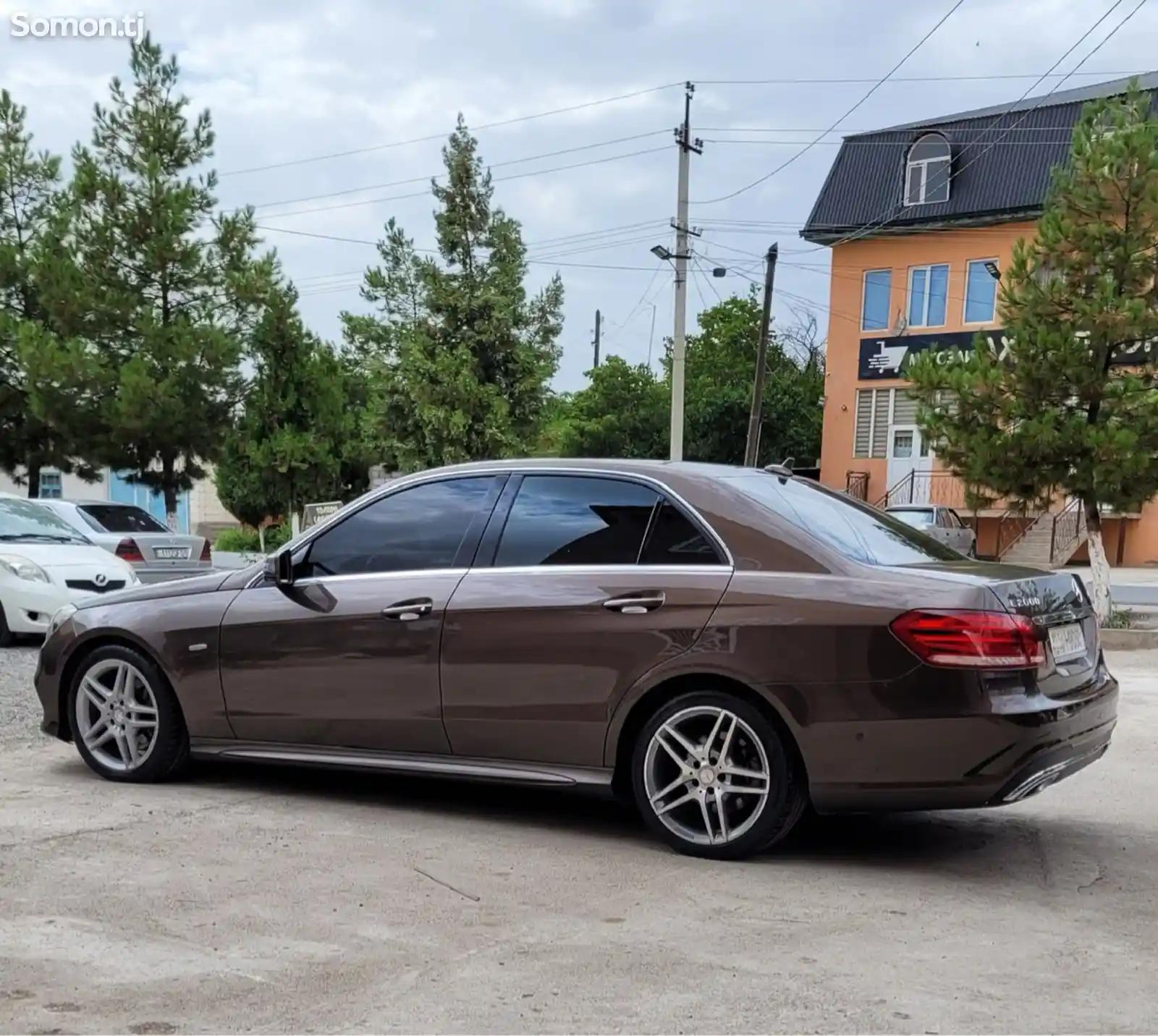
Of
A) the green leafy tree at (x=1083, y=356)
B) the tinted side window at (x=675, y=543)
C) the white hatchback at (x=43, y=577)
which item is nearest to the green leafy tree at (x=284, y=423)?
the white hatchback at (x=43, y=577)

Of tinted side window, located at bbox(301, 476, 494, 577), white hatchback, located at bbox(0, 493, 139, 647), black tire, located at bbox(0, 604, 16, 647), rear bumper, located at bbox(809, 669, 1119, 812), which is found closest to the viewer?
rear bumper, located at bbox(809, 669, 1119, 812)

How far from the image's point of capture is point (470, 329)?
30062 millimetres

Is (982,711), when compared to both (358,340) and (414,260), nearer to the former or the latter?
(414,260)

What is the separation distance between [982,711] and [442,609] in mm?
2243

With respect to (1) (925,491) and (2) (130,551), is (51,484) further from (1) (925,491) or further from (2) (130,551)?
(2) (130,551)

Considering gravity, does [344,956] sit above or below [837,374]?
below

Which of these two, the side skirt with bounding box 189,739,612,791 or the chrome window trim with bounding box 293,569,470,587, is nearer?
the side skirt with bounding box 189,739,612,791

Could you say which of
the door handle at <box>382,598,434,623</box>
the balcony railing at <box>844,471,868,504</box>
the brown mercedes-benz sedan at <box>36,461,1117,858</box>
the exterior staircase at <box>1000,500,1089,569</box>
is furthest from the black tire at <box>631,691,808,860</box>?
the balcony railing at <box>844,471,868,504</box>

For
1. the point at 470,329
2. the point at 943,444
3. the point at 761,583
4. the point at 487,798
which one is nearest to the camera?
the point at 761,583

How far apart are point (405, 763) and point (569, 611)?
1042mm

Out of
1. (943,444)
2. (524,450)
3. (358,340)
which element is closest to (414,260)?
(358,340)

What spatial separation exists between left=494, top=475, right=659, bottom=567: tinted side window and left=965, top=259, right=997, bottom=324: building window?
3125 cm

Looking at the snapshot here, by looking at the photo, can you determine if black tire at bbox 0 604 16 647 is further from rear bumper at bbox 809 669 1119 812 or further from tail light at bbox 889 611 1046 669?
tail light at bbox 889 611 1046 669

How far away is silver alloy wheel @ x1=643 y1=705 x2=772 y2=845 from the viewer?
5.27m
